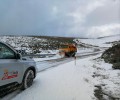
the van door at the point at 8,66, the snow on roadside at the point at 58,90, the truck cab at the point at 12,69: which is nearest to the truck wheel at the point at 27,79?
the truck cab at the point at 12,69

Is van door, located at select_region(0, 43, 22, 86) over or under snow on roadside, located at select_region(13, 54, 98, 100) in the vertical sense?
over

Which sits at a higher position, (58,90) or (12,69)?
(12,69)

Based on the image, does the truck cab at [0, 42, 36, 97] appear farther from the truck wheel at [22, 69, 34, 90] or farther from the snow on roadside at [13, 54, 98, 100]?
the snow on roadside at [13, 54, 98, 100]

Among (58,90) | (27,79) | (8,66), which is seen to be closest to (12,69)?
(8,66)

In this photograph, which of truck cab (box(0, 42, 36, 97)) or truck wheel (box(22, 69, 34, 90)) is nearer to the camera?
truck cab (box(0, 42, 36, 97))

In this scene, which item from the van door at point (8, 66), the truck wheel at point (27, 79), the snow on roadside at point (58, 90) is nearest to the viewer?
the van door at point (8, 66)

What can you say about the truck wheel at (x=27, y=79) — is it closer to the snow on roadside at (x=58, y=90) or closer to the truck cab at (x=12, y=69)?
the truck cab at (x=12, y=69)

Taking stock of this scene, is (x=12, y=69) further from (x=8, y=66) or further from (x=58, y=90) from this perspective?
(x=58, y=90)

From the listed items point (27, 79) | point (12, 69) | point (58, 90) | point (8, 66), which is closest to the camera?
point (8, 66)

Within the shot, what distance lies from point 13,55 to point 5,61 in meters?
0.62

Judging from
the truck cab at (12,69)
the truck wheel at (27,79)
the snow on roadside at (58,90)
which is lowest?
the snow on roadside at (58,90)

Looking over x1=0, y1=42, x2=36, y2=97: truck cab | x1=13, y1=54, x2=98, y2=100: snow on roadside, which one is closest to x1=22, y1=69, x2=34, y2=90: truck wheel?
x1=0, y1=42, x2=36, y2=97: truck cab

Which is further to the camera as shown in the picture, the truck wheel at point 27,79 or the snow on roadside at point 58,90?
the truck wheel at point 27,79

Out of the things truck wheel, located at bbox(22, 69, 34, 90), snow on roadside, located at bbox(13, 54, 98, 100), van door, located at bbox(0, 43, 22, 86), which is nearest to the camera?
van door, located at bbox(0, 43, 22, 86)
